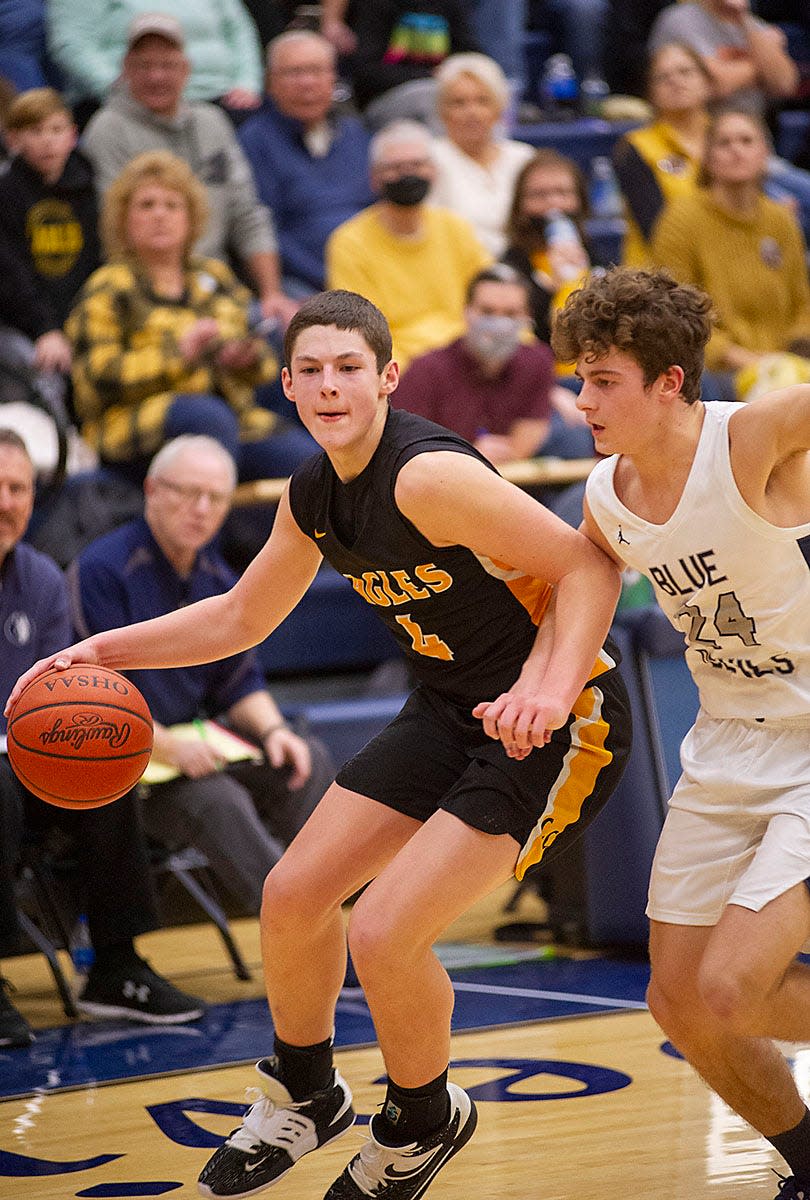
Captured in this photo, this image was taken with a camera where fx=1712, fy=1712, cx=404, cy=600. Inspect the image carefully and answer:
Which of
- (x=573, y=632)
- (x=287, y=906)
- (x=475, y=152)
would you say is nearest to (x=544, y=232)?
(x=475, y=152)

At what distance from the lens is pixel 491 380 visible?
280 inches

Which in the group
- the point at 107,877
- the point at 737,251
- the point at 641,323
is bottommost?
the point at 107,877

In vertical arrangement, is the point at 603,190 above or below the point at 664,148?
below

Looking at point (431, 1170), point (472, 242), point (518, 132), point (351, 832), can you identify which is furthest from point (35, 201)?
point (431, 1170)

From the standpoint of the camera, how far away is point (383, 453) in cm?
342

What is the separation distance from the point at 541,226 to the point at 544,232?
0.03 metres

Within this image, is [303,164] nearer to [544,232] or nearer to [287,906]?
[544,232]

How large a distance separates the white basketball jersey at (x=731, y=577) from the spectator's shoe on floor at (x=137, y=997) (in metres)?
2.39

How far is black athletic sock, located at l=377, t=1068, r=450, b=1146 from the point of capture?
3344mm

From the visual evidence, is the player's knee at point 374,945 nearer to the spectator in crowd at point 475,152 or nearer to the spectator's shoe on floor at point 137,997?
the spectator's shoe on floor at point 137,997

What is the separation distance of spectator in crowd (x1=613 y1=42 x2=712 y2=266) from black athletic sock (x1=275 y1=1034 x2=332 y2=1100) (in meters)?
5.58

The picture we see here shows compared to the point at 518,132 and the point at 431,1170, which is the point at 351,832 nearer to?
the point at 431,1170

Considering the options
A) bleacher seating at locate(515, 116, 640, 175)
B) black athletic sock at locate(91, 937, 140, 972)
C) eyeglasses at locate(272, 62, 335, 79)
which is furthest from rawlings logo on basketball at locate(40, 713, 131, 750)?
bleacher seating at locate(515, 116, 640, 175)

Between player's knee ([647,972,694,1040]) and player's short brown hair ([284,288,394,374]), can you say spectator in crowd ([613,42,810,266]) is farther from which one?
player's knee ([647,972,694,1040])
